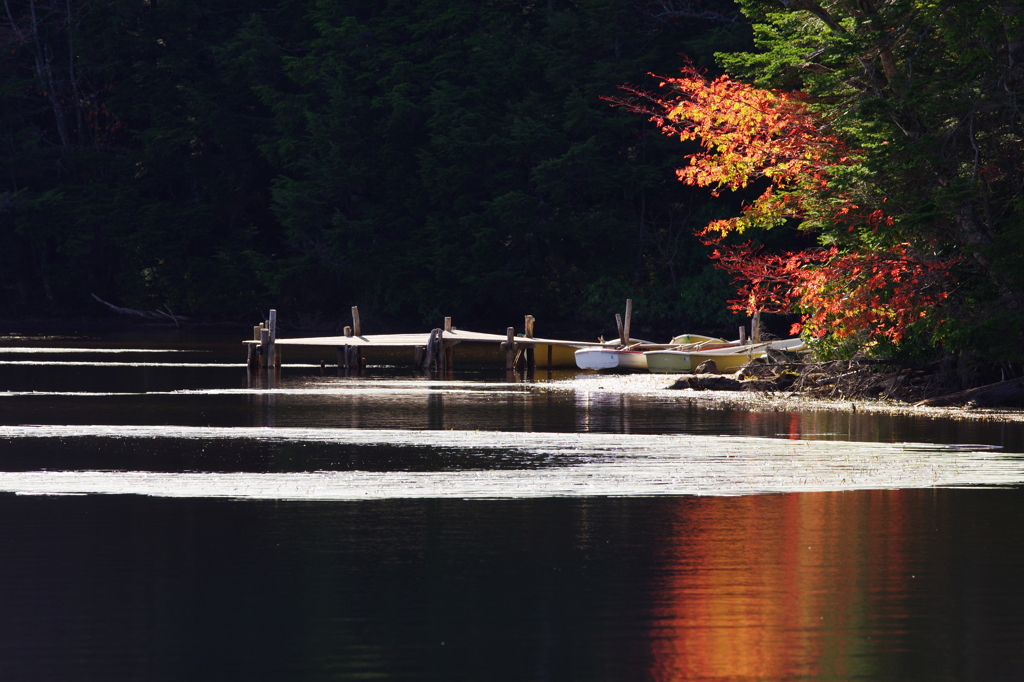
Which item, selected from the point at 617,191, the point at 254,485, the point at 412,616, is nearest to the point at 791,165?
the point at 254,485

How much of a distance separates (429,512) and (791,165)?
47.7 ft

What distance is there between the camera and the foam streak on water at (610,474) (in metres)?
13.6

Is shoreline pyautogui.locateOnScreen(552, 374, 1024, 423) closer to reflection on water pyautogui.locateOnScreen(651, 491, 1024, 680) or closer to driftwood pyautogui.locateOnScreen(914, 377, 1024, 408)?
driftwood pyautogui.locateOnScreen(914, 377, 1024, 408)

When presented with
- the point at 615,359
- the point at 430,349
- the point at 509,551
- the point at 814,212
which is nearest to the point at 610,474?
the point at 509,551

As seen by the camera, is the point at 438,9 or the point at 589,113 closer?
the point at 589,113

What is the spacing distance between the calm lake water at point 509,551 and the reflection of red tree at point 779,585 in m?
0.03

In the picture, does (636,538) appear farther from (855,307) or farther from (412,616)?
(855,307)

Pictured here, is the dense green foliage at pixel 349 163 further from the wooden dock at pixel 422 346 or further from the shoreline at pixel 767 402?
the shoreline at pixel 767 402

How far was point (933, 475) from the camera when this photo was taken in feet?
48.5

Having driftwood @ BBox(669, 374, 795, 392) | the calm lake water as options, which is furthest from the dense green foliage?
the calm lake water

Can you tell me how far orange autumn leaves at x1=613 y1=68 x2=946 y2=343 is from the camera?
2353cm

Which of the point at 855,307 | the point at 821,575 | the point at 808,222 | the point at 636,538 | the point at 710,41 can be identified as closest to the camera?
the point at 821,575

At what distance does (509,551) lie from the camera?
10594mm

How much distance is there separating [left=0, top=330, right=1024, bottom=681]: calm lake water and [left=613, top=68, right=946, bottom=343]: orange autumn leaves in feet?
11.7
